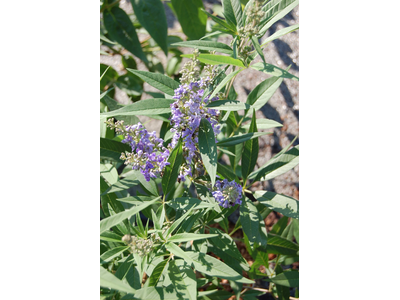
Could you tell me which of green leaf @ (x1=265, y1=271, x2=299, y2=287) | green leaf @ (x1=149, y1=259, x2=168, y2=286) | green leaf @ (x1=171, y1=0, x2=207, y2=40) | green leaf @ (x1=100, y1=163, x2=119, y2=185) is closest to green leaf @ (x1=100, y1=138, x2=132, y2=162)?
green leaf @ (x1=100, y1=163, x2=119, y2=185)

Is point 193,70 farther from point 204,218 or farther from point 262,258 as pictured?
point 262,258

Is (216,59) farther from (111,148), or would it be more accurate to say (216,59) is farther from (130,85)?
(130,85)

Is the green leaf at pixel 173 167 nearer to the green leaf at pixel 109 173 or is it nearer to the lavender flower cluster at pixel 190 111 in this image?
the lavender flower cluster at pixel 190 111

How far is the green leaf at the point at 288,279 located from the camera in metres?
1.55

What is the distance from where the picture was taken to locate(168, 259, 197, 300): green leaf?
1139 mm

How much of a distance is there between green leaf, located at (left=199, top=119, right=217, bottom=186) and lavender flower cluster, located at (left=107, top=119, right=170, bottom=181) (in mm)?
158

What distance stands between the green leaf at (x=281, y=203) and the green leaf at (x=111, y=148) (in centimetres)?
66

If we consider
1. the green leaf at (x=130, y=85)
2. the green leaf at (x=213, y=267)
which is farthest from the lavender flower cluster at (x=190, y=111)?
the green leaf at (x=130, y=85)

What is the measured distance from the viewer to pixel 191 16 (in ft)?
6.73

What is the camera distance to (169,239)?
116 centimetres

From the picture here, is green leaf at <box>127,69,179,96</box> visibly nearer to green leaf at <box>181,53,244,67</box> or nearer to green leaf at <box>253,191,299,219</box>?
green leaf at <box>181,53,244,67</box>

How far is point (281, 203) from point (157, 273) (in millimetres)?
616

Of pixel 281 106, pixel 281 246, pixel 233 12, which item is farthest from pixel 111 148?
pixel 281 106

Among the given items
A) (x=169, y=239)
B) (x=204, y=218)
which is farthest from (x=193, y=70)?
(x=204, y=218)
